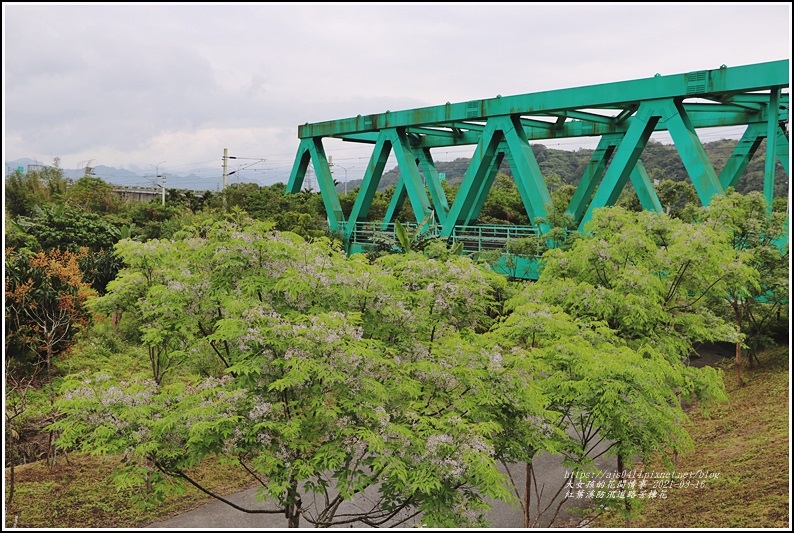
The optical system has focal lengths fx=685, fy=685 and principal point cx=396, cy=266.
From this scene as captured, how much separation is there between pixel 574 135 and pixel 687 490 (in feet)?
37.8

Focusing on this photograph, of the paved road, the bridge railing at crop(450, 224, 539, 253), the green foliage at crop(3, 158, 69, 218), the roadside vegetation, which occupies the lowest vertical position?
A: the paved road

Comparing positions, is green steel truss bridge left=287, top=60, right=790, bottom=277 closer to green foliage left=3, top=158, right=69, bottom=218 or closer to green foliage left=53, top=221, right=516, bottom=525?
green foliage left=53, top=221, right=516, bottom=525

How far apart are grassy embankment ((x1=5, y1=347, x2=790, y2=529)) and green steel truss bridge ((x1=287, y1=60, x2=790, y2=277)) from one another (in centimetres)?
419

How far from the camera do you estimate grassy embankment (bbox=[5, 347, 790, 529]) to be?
348 inches

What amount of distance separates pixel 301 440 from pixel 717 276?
20.6ft

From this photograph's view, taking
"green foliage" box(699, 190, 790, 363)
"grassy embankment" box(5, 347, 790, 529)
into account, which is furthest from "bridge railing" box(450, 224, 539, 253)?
"grassy embankment" box(5, 347, 790, 529)

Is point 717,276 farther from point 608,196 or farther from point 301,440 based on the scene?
point 301,440

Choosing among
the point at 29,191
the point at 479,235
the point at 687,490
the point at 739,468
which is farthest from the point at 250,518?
the point at 29,191

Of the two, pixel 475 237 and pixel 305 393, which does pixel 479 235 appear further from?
pixel 305 393

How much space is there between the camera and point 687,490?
9977 millimetres

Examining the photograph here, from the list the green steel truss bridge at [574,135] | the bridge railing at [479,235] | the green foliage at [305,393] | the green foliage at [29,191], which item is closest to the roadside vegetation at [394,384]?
the green foliage at [305,393]

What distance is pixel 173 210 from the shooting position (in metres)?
23.9

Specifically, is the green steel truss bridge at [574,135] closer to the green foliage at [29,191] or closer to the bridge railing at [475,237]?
the bridge railing at [475,237]

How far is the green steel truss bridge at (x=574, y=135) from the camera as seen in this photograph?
41.4 feet
